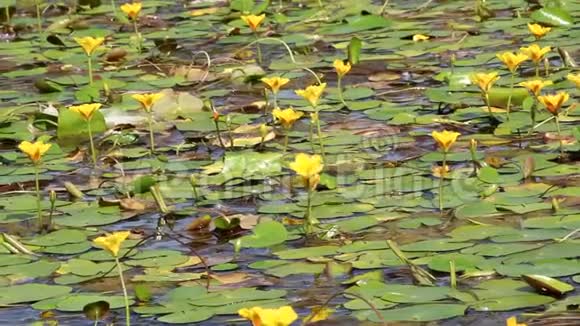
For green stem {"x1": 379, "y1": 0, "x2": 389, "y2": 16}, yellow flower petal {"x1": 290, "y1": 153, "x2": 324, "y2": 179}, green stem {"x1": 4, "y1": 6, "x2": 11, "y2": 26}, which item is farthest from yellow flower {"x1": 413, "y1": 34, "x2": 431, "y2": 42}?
yellow flower petal {"x1": 290, "y1": 153, "x2": 324, "y2": 179}

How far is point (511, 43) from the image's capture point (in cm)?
570

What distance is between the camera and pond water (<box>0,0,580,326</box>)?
3.04 metres

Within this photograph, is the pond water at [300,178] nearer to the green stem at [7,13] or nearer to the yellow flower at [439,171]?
the yellow flower at [439,171]

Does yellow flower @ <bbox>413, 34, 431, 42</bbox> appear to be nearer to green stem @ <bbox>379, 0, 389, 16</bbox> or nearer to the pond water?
the pond water

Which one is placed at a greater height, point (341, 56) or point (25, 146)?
point (25, 146)

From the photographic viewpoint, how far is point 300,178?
3941 mm

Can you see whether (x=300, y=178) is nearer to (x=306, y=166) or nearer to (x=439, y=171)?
(x=439, y=171)

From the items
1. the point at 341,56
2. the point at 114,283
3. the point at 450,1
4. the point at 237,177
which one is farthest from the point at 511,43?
the point at 114,283

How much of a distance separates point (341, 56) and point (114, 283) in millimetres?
2755

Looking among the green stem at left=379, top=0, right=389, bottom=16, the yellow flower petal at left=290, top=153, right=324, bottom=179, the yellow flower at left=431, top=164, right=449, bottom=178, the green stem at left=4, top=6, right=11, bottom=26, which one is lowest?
the green stem at left=4, top=6, right=11, bottom=26

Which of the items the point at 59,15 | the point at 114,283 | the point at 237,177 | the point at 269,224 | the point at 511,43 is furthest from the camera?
the point at 59,15

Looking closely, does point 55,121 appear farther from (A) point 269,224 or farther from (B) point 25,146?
(A) point 269,224

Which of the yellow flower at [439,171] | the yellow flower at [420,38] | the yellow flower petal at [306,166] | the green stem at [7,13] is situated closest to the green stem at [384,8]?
the yellow flower at [420,38]

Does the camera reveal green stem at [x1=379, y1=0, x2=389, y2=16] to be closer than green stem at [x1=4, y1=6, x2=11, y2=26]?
Yes
